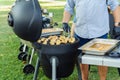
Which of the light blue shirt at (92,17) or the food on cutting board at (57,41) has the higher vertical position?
the light blue shirt at (92,17)

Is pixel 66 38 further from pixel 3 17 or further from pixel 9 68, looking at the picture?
pixel 3 17

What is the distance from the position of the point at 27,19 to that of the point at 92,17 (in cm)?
139

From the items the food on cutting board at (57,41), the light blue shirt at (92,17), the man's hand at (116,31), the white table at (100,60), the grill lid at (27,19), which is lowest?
the man's hand at (116,31)

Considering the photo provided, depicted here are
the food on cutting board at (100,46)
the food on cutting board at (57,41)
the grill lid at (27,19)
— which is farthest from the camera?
the food on cutting board at (57,41)

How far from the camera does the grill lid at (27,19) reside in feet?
10.1

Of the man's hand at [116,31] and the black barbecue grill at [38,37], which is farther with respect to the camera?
the man's hand at [116,31]

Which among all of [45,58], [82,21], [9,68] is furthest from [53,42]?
[9,68]

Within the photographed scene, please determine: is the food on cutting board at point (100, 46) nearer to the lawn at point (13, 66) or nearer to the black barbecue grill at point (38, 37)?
the black barbecue grill at point (38, 37)

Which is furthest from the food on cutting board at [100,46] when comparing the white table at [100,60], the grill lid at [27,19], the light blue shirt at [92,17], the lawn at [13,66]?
the lawn at [13,66]

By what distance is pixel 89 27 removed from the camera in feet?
14.1

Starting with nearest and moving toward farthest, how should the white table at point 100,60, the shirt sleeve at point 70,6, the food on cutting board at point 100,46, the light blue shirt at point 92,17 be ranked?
the white table at point 100,60 < the food on cutting board at point 100,46 < the light blue shirt at point 92,17 < the shirt sleeve at point 70,6

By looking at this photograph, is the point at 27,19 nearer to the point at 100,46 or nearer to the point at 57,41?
the point at 57,41

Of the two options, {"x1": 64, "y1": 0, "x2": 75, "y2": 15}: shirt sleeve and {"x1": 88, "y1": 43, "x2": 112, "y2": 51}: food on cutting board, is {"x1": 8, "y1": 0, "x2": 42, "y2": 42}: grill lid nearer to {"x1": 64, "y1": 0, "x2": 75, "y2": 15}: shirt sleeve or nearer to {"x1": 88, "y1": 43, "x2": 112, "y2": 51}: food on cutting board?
{"x1": 88, "y1": 43, "x2": 112, "y2": 51}: food on cutting board

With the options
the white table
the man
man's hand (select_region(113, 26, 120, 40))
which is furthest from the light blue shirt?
the white table
